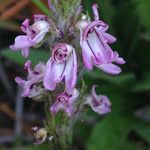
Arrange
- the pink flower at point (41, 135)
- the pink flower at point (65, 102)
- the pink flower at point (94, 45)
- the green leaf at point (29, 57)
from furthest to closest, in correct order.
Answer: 1. the green leaf at point (29, 57)
2. the pink flower at point (41, 135)
3. the pink flower at point (65, 102)
4. the pink flower at point (94, 45)

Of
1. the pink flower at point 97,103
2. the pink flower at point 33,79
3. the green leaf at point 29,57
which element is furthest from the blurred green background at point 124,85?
the pink flower at point 33,79

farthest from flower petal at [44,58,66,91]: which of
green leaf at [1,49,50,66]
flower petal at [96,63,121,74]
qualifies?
green leaf at [1,49,50,66]

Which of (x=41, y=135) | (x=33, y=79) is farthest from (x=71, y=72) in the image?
(x=41, y=135)

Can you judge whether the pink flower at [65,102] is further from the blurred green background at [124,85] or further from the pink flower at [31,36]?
the blurred green background at [124,85]

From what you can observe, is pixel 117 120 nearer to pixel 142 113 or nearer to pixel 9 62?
pixel 142 113

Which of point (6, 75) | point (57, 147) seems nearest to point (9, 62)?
point (6, 75)

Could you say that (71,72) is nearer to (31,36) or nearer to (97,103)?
(31,36)
